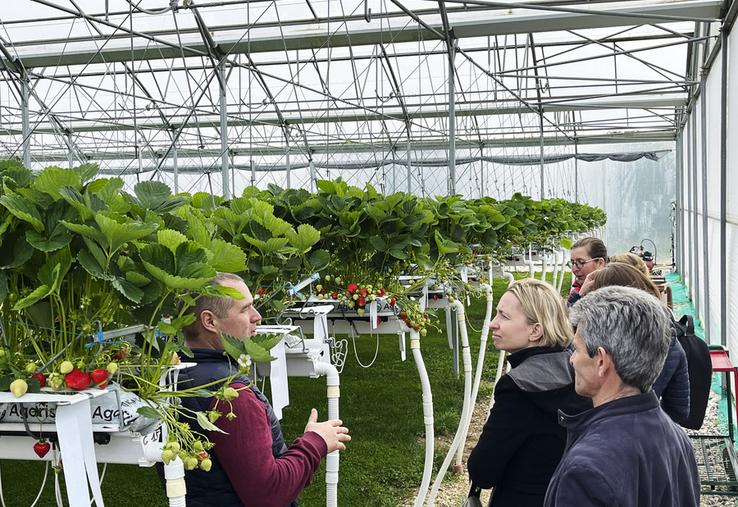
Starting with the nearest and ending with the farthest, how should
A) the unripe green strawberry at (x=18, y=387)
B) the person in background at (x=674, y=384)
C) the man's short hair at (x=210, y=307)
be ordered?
the unripe green strawberry at (x=18, y=387) → the man's short hair at (x=210, y=307) → the person in background at (x=674, y=384)

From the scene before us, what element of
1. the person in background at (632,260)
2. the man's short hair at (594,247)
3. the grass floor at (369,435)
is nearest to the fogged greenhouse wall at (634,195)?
the grass floor at (369,435)

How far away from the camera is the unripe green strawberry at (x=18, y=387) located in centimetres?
137

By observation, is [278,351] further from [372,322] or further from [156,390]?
[372,322]

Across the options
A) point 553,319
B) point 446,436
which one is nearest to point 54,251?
point 553,319

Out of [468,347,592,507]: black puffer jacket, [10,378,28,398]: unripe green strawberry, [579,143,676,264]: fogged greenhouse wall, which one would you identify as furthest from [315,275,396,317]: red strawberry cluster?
[579,143,676,264]: fogged greenhouse wall

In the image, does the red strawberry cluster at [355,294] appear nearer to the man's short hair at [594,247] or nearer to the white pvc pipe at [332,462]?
the white pvc pipe at [332,462]

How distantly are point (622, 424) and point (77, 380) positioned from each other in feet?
3.53

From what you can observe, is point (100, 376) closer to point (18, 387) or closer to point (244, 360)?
point (18, 387)

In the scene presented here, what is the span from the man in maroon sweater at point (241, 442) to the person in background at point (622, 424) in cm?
63

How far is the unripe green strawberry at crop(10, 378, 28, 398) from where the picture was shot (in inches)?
54.0

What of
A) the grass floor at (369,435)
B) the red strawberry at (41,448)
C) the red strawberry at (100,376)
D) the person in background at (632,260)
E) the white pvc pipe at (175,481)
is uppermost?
the red strawberry at (100,376)

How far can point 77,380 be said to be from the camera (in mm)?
1440

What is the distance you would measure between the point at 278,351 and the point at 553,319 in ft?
2.91

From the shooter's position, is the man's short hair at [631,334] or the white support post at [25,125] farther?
the white support post at [25,125]
